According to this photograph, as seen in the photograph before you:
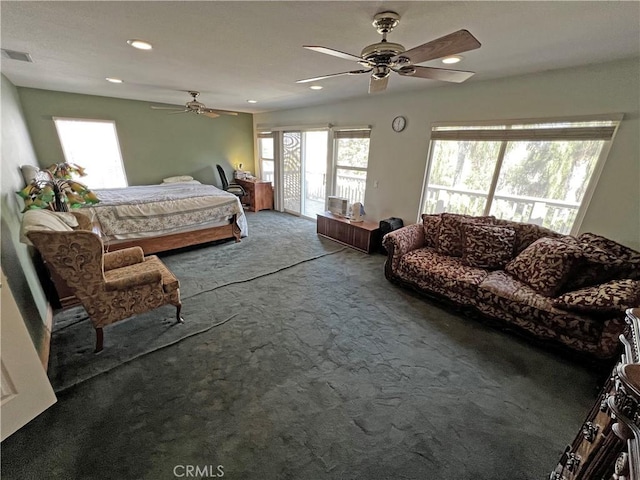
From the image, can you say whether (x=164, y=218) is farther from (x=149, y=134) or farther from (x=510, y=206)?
(x=510, y=206)

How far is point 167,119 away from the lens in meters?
5.60

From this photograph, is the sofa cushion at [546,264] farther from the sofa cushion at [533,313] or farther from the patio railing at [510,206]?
the patio railing at [510,206]

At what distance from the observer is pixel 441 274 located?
264cm

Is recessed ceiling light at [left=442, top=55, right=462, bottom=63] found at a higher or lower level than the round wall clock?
higher

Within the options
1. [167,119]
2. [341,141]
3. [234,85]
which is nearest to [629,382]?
[234,85]

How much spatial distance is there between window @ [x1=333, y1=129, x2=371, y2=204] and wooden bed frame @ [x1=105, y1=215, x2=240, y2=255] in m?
2.07

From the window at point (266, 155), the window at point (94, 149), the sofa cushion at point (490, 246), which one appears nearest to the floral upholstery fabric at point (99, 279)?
the sofa cushion at point (490, 246)

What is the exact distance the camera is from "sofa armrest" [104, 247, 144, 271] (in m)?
2.43

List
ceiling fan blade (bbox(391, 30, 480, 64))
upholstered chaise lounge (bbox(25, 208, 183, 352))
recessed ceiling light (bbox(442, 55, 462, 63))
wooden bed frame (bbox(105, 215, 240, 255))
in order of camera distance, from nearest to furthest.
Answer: ceiling fan blade (bbox(391, 30, 480, 64)) → upholstered chaise lounge (bbox(25, 208, 183, 352)) → recessed ceiling light (bbox(442, 55, 462, 63)) → wooden bed frame (bbox(105, 215, 240, 255))

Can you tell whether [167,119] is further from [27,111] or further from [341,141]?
[341,141]

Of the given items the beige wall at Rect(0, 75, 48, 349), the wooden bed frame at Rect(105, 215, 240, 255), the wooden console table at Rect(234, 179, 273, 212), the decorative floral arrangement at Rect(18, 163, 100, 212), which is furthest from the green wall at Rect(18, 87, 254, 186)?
the wooden bed frame at Rect(105, 215, 240, 255)

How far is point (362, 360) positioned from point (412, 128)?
3.10 meters

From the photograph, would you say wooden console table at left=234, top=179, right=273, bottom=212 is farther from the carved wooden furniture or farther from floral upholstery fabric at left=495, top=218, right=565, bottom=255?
floral upholstery fabric at left=495, top=218, right=565, bottom=255

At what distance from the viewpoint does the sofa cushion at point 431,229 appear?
10.2 ft
